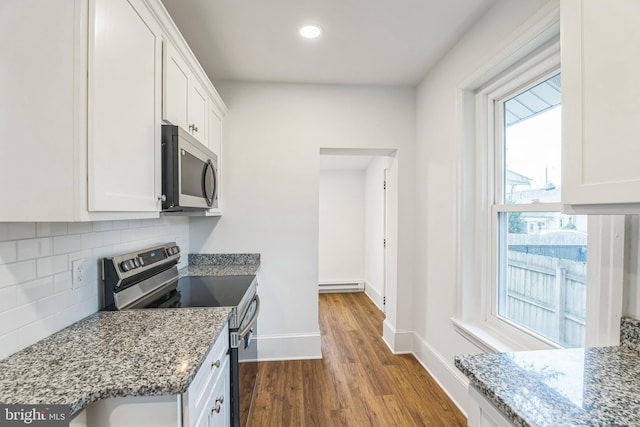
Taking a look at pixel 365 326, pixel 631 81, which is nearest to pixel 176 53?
pixel 631 81

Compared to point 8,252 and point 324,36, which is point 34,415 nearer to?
point 8,252

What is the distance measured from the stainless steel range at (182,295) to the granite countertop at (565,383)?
1.03m

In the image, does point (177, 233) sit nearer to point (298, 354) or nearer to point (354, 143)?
point (298, 354)

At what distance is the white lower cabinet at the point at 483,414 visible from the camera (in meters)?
0.82

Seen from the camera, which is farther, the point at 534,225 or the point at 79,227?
the point at 534,225

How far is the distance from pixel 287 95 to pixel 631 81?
2.36m

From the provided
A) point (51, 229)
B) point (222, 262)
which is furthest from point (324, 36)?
point (222, 262)

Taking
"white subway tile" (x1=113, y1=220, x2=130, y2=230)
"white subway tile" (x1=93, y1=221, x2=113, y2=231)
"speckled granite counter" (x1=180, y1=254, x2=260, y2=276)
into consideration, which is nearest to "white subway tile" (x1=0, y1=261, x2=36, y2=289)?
"white subway tile" (x1=93, y1=221, x2=113, y2=231)

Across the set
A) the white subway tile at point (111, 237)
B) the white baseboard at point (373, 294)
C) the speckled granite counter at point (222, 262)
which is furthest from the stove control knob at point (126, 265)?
the white baseboard at point (373, 294)

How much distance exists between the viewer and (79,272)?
1279 mm

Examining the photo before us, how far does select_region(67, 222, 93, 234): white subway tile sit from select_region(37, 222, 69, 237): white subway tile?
0.02 m

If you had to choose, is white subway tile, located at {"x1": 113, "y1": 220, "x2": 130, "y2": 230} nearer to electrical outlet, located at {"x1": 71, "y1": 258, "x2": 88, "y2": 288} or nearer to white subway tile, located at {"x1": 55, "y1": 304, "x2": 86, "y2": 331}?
electrical outlet, located at {"x1": 71, "y1": 258, "x2": 88, "y2": 288}

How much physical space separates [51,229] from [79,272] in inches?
9.4

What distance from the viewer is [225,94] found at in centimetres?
267
